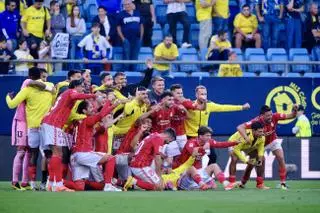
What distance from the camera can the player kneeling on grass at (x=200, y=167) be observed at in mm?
20453

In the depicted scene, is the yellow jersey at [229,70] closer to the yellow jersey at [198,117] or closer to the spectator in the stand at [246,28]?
the spectator in the stand at [246,28]

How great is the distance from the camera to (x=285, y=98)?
84.4 ft

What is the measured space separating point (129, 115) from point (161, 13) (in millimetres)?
6580

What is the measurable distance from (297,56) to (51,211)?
42.8 feet

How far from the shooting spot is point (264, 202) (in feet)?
55.0

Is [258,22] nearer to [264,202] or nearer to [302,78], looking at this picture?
[302,78]

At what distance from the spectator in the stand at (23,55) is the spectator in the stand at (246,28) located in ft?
17.6

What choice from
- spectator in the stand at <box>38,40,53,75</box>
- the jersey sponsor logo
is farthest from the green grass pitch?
the jersey sponsor logo

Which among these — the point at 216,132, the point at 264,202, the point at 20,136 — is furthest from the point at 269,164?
the point at 264,202

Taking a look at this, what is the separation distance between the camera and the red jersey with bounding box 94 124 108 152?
20.4 meters

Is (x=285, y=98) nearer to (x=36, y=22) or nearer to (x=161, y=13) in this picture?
(x=161, y=13)

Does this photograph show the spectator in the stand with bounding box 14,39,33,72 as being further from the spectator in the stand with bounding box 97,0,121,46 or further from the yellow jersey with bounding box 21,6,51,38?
the spectator in the stand with bounding box 97,0,121,46

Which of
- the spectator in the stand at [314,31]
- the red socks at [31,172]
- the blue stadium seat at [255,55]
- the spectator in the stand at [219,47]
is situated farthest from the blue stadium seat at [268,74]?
the red socks at [31,172]

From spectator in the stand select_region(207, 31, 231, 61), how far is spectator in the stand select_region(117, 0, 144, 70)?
1.70 metres
